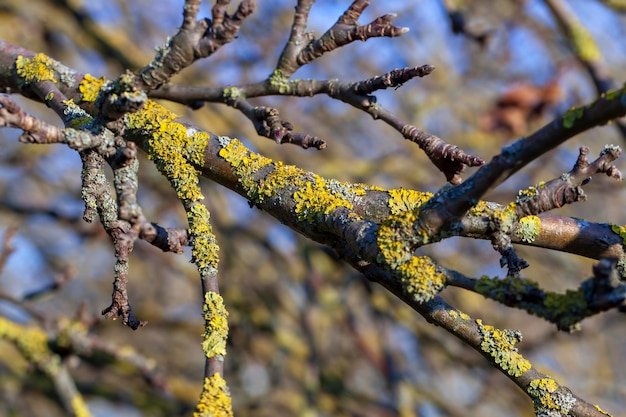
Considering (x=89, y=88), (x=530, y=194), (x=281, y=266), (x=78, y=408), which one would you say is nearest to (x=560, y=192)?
(x=530, y=194)

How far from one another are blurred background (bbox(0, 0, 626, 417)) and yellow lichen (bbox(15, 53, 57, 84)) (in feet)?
7.38

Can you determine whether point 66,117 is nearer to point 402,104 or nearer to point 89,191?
point 89,191

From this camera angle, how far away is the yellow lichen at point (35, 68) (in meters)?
2.00

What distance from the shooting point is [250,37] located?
5617 mm

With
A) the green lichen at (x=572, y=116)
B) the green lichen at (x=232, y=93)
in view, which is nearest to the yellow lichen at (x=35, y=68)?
the green lichen at (x=232, y=93)

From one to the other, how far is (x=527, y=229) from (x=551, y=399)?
17.8 inches

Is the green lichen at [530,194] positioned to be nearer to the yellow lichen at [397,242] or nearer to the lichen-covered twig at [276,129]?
the yellow lichen at [397,242]

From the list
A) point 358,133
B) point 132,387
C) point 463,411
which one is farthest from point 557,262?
point 132,387

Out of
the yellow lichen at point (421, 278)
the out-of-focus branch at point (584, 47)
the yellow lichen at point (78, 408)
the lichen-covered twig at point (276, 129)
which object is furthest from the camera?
the out-of-focus branch at point (584, 47)

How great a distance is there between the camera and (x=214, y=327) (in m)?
1.47

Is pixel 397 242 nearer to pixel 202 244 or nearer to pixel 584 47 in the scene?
pixel 202 244

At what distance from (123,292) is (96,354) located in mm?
3605

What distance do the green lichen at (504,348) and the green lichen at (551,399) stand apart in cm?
5

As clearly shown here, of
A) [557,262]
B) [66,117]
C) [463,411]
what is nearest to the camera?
[66,117]
